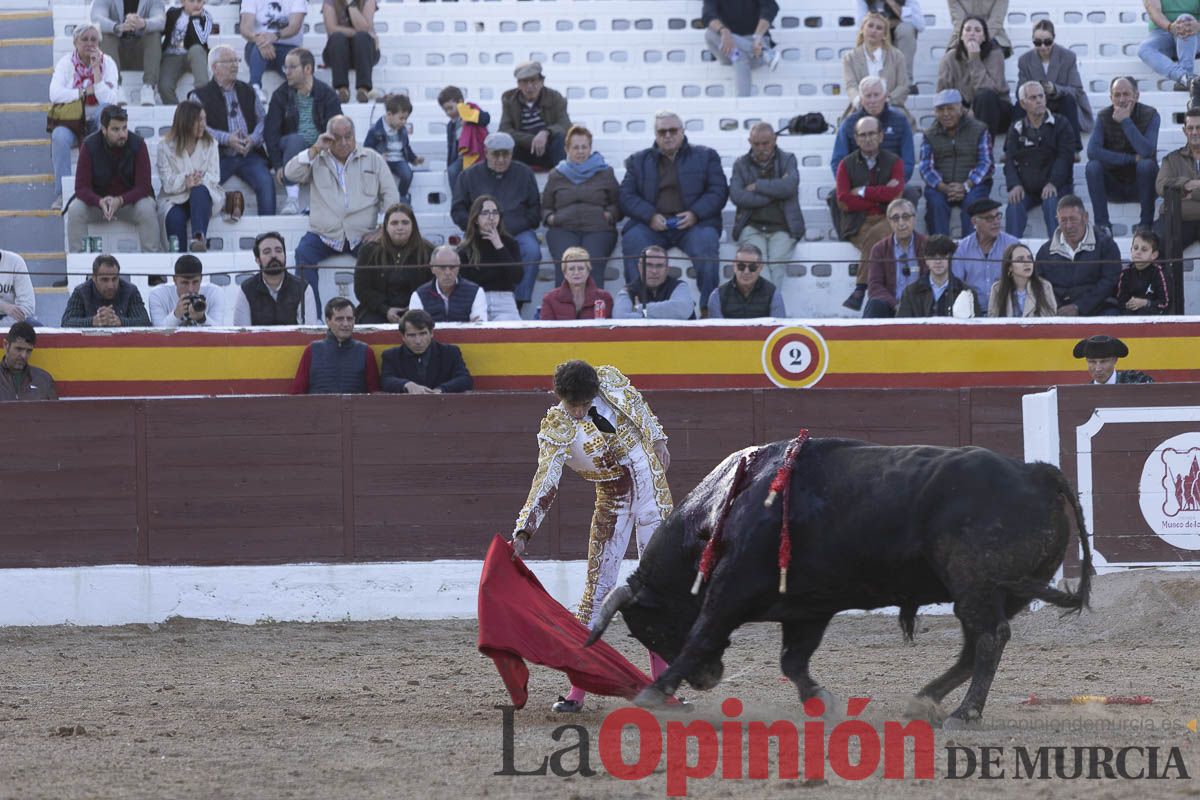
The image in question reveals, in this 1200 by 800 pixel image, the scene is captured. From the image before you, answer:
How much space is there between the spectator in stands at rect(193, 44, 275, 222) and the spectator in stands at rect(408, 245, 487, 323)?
2.29 metres

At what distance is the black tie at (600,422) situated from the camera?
626 centimetres

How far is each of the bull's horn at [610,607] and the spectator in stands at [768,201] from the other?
5518 millimetres

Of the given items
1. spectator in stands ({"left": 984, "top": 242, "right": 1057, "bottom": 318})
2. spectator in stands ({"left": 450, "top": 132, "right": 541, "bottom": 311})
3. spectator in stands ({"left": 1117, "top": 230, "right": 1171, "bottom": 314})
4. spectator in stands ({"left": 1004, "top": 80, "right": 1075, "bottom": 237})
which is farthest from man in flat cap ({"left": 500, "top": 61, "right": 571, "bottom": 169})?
spectator in stands ({"left": 1117, "top": 230, "right": 1171, "bottom": 314})

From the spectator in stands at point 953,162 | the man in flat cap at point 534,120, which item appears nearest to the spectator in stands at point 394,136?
the man in flat cap at point 534,120

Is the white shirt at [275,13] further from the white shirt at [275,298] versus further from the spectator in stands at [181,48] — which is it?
the white shirt at [275,298]

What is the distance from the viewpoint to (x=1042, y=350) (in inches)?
397

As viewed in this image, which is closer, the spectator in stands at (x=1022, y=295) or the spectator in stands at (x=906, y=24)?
the spectator in stands at (x=1022, y=295)

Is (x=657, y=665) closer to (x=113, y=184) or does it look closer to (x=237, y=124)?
(x=113, y=184)

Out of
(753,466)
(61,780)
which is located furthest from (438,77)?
(61,780)

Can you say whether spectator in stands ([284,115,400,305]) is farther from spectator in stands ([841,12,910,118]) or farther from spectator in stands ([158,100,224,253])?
spectator in stands ([841,12,910,118])

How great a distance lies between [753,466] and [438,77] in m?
8.52

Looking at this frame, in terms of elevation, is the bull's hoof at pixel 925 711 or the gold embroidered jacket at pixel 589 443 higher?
the gold embroidered jacket at pixel 589 443

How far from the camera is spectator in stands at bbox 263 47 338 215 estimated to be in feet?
39.3

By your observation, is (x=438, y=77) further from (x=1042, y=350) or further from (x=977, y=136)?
(x=1042, y=350)
